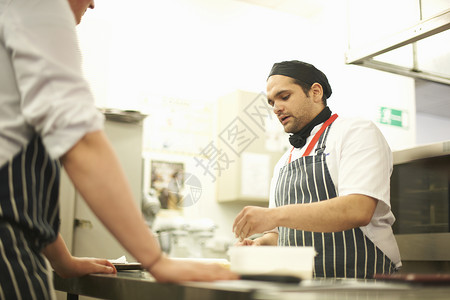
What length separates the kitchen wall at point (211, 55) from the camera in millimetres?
3980

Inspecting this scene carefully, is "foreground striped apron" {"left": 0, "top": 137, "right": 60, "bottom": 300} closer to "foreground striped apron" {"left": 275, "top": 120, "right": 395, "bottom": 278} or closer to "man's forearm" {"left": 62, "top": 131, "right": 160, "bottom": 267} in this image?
"man's forearm" {"left": 62, "top": 131, "right": 160, "bottom": 267}

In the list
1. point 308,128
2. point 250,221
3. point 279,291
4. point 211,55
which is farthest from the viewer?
point 211,55

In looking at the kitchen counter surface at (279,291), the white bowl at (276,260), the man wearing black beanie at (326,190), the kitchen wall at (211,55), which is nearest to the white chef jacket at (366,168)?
the man wearing black beanie at (326,190)

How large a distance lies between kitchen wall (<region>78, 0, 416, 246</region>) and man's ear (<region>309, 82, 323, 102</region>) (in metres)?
2.11

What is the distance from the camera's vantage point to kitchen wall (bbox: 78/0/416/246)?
13.1 feet

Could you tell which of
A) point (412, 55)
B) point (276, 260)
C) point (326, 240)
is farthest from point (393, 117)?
point (276, 260)

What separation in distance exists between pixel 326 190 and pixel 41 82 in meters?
1.21

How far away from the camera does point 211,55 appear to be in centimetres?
442

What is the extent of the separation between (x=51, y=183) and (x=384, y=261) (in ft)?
3.96

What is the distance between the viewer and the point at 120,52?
4020 mm

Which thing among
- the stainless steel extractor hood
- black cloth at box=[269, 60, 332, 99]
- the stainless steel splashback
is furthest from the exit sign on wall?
black cloth at box=[269, 60, 332, 99]

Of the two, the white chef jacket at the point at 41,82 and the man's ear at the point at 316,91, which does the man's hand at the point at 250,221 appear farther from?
the man's ear at the point at 316,91

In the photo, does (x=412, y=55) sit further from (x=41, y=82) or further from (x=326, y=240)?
(x=41, y=82)

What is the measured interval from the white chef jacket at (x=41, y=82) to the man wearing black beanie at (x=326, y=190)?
69 centimetres
